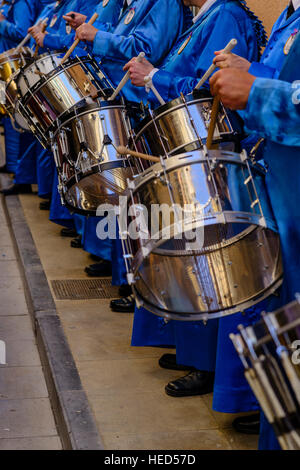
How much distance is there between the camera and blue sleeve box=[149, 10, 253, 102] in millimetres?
3113

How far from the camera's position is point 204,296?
2.58 m

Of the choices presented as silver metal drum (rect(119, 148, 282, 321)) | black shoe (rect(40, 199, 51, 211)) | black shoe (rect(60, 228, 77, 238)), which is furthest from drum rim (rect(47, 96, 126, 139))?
black shoe (rect(40, 199, 51, 211))

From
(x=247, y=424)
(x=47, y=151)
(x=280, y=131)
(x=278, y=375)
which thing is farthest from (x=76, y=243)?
(x=278, y=375)

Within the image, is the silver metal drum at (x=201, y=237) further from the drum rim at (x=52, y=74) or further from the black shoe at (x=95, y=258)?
the black shoe at (x=95, y=258)

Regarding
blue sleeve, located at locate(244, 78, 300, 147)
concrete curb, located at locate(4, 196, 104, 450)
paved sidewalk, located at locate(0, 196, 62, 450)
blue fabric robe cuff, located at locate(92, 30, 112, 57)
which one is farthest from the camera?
blue fabric robe cuff, located at locate(92, 30, 112, 57)

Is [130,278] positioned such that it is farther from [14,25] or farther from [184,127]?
[14,25]

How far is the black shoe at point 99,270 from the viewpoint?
4727 millimetres

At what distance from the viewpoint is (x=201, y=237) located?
2.54 metres

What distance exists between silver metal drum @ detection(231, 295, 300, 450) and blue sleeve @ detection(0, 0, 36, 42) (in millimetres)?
5492

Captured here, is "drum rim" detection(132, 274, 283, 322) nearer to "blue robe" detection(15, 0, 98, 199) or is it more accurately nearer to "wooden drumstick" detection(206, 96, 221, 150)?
"wooden drumstick" detection(206, 96, 221, 150)

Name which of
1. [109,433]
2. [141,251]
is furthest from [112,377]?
[141,251]

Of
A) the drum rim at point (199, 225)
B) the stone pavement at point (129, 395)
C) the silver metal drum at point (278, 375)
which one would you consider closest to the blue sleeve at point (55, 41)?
the stone pavement at point (129, 395)

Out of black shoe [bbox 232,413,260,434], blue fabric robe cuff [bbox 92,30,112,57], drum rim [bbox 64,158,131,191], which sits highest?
blue fabric robe cuff [bbox 92,30,112,57]

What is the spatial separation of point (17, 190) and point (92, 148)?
3.54 metres
